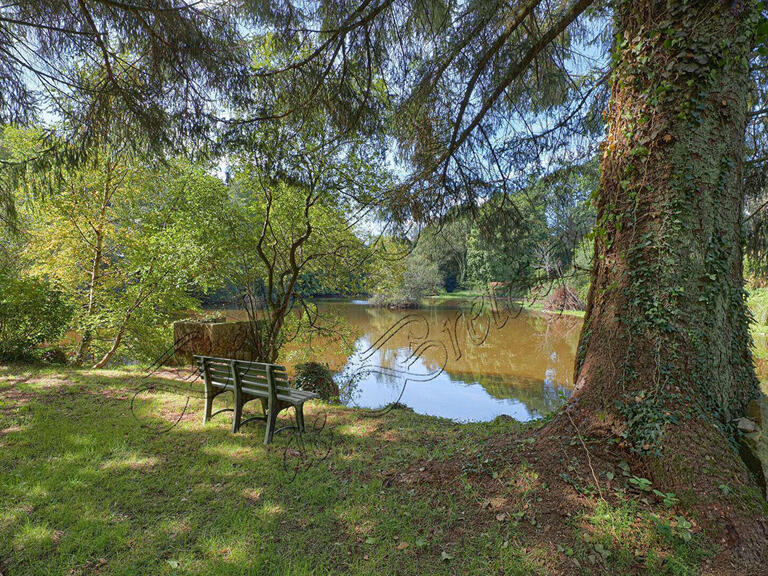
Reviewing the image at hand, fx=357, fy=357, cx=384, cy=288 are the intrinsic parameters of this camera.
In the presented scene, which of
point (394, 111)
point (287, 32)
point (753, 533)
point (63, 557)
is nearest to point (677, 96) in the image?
point (753, 533)

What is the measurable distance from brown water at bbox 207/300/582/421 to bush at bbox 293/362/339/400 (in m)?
0.73

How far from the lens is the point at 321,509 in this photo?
2.10 m

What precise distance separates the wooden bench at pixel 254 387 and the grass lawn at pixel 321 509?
0.79 feet

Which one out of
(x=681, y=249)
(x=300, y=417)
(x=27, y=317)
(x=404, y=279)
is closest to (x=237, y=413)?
(x=300, y=417)

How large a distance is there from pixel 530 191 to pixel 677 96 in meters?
2.31

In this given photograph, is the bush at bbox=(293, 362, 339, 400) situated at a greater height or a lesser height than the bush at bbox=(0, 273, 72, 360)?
lesser

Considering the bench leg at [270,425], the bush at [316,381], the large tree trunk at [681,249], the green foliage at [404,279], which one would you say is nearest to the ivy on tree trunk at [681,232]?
the large tree trunk at [681,249]

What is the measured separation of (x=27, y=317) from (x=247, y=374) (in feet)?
16.3

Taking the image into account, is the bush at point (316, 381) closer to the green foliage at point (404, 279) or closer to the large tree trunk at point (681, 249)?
the green foliage at point (404, 279)

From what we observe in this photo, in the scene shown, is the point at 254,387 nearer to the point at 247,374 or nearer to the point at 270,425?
the point at 247,374

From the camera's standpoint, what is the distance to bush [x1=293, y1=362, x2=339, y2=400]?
216 inches

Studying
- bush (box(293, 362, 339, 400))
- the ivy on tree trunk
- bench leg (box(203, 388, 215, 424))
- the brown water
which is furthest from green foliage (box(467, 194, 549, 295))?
bush (box(293, 362, 339, 400))

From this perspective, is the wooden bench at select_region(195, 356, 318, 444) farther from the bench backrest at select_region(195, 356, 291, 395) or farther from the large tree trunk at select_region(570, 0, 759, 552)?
the large tree trunk at select_region(570, 0, 759, 552)

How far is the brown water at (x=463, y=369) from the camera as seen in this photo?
653 cm
